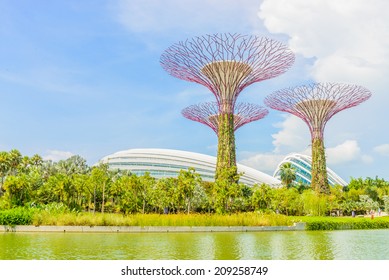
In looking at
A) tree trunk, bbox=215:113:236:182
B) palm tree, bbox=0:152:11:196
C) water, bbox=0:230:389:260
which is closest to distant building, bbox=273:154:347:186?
tree trunk, bbox=215:113:236:182

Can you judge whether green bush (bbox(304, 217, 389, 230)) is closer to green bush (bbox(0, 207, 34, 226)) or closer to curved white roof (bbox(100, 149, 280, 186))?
green bush (bbox(0, 207, 34, 226))

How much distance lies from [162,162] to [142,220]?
62974mm

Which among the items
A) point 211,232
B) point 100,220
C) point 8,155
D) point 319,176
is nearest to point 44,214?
point 100,220

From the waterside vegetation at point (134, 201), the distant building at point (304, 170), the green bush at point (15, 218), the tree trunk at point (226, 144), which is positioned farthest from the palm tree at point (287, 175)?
the green bush at point (15, 218)

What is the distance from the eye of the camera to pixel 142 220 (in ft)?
73.8

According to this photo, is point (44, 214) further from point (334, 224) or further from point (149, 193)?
point (334, 224)

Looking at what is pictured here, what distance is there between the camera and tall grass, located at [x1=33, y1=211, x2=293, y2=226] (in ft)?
70.8

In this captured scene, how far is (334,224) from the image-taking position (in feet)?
90.9

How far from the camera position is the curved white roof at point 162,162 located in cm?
8394

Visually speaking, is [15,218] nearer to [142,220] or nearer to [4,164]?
[142,220]

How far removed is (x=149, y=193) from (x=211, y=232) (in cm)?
1185

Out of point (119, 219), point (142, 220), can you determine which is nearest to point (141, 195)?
point (142, 220)

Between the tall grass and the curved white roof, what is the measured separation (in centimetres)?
5827

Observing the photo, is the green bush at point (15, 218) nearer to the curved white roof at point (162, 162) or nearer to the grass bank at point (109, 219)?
the grass bank at point (109, 219)
